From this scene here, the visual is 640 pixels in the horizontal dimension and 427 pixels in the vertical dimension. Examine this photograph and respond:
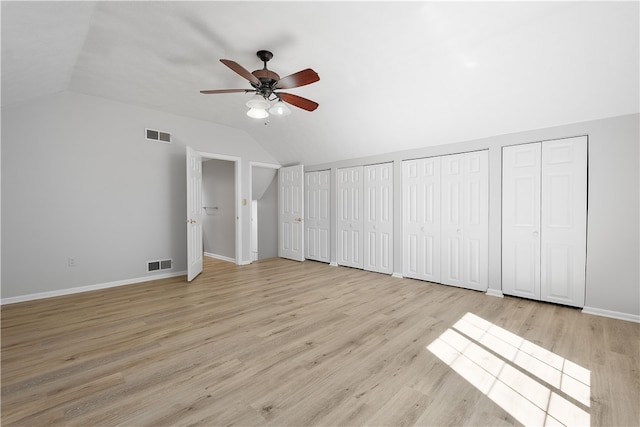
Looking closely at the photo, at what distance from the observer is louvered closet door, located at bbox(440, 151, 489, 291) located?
412 cm

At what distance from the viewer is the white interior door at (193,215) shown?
4688 mm

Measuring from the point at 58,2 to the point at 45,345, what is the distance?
9.21ft

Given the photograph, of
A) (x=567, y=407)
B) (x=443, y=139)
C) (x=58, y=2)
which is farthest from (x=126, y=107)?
(x=567, y=407)

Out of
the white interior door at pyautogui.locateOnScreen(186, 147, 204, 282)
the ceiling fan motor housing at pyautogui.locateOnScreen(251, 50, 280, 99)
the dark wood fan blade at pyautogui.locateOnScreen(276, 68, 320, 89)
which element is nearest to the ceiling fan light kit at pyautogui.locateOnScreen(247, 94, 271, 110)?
the ceiling fan motor housing at pyautogui.locateOnScreen(251, 50, 280, 99)

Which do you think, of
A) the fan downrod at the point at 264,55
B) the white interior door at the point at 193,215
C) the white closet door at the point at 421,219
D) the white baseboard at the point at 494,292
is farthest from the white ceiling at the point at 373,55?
the white baseboard at the point at 494,292

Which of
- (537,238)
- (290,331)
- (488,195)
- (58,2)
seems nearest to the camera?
(58,2)

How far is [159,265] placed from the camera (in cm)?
493

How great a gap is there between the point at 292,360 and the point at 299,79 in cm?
242

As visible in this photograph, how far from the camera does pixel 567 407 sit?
172 cm

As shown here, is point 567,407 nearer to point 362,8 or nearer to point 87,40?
point 362,8

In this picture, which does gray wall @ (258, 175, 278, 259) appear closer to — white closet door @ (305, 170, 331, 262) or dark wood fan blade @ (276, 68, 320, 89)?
white closet door @ (305, 170, 331, 262)

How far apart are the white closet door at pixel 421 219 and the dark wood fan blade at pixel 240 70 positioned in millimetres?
2975

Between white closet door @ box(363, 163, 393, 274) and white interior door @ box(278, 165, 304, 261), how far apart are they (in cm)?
165

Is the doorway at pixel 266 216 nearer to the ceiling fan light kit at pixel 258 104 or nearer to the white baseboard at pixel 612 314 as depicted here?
the ceiling fan light kit at pixel 258 104
